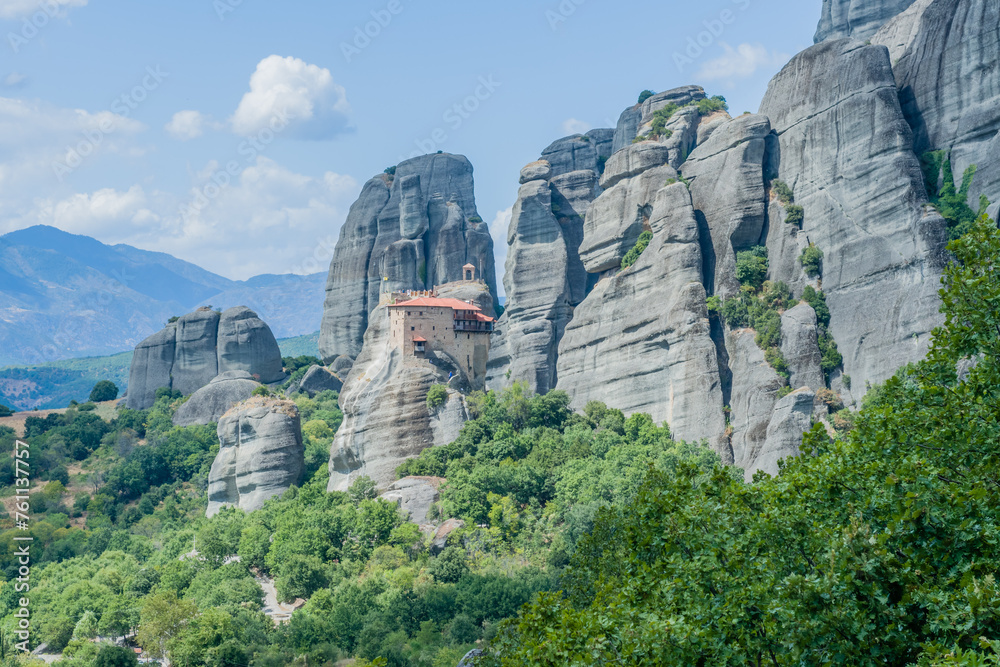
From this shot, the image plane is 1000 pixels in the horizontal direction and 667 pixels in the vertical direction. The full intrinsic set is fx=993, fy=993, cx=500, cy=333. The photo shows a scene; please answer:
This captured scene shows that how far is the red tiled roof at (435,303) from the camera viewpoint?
235ft

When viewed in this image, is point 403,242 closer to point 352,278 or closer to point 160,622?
point 352,278

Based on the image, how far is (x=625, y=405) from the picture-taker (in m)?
63.1

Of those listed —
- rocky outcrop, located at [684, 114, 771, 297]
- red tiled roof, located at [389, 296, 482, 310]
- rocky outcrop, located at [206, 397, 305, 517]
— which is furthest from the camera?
red tiled roof, located at [389, 296, 482, 310]

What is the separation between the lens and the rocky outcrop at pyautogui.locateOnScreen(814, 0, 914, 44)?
78.3 metres

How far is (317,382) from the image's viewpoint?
9788 cm

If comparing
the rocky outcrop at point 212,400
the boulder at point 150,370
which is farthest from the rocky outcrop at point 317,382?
the boulder at point 150,370

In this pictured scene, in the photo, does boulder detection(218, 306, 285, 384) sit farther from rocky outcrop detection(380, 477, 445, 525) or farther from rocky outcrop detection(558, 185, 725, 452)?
rocky outcrop detection(558, 185, 725, 452)

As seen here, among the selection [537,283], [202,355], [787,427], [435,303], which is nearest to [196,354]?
[202,355]

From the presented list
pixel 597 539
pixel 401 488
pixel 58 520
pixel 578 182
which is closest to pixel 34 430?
pixel 58 520

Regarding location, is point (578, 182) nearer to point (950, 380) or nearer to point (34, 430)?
point (34, 430)

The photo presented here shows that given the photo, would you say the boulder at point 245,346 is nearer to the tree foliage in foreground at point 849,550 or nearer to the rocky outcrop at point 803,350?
the rocky outcrop at point 803,350

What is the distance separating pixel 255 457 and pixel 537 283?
24.3 metres

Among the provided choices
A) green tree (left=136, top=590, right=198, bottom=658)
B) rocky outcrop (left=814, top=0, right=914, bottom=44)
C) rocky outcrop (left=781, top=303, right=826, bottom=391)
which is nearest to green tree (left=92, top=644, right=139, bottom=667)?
green tree (left=136, top=590, right=198, bottom=658)

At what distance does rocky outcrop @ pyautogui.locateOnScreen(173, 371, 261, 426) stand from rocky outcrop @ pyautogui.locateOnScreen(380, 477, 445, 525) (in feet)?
108
